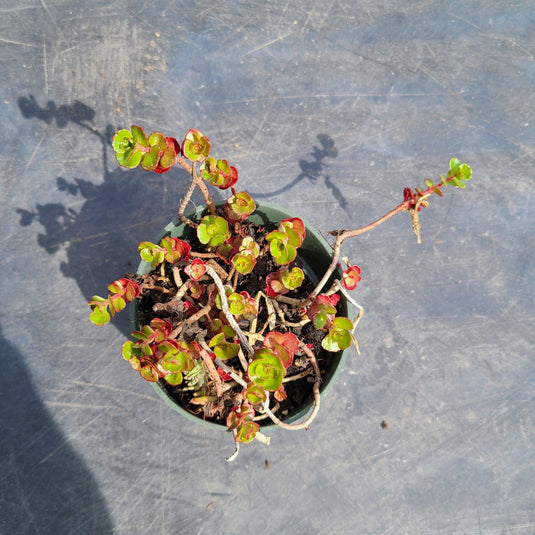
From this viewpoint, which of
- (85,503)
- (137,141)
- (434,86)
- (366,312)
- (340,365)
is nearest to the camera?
(137,141)

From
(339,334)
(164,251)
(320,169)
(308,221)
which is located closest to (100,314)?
(164,251)

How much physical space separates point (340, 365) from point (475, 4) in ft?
4.24

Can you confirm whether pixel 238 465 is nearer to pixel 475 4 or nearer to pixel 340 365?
pixel 340 365

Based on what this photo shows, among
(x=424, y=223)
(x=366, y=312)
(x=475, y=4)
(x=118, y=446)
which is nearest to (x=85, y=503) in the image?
(x=118, y=446)

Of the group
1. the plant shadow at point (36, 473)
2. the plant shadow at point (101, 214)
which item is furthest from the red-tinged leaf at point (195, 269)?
the plant shadow at point (36, 473)

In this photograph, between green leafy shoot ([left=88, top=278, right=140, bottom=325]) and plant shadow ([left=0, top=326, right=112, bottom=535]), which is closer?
green leafy shoot ([left=88, top=278, right=140, bottom=325])

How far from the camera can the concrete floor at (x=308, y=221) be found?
1.26m

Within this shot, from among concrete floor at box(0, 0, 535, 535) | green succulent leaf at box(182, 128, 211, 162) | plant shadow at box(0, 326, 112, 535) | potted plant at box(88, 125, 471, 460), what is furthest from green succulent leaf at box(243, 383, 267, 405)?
plant shadow at box(0, 326, 112, 535)

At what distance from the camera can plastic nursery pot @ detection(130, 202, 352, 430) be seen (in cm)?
96

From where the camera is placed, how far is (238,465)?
128 cm

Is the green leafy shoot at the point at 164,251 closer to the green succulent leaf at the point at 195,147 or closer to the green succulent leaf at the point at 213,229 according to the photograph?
the green succulent leaf at the point at 213,229

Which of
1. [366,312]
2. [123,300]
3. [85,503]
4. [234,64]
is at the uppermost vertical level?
[234,64]

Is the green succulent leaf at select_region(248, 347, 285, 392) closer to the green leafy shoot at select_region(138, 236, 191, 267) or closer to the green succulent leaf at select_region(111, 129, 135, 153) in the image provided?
the green leafy shoot at select_region(138, 236, 191, 267)

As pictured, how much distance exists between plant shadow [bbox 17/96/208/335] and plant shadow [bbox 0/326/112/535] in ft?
0.98
